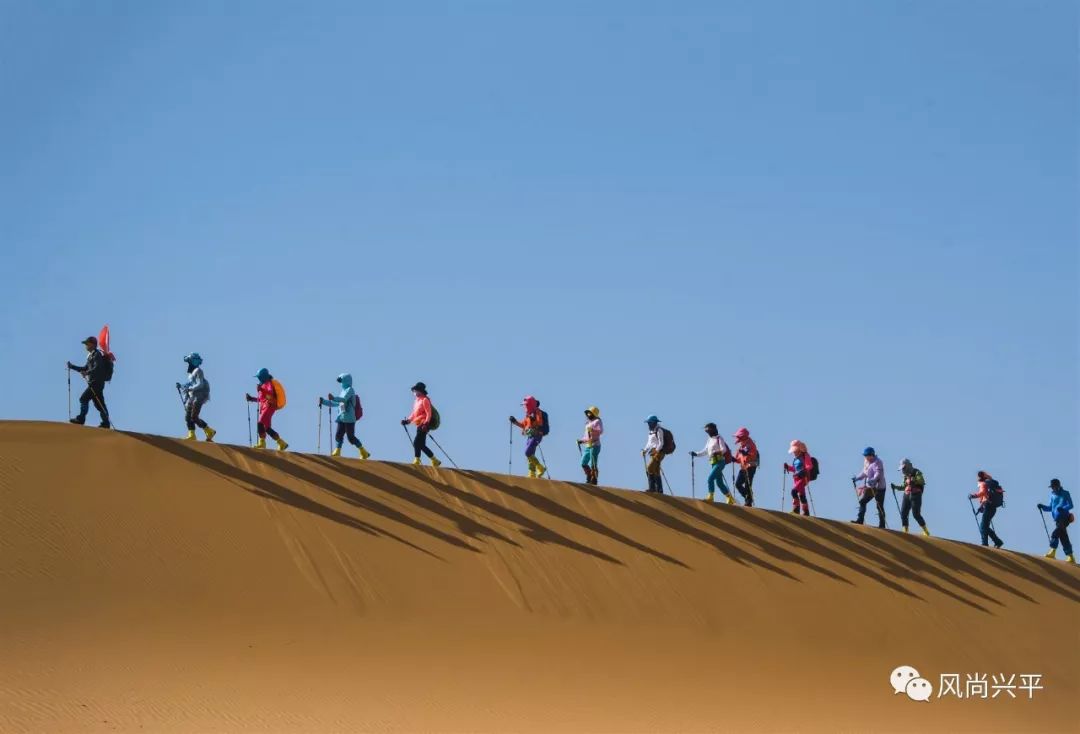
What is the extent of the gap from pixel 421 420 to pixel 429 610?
419 cm

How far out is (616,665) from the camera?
66.1 ft

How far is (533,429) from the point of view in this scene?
24.5m

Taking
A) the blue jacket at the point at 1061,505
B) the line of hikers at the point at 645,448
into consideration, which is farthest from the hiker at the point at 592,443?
the blue jacket at the point at 1061,505

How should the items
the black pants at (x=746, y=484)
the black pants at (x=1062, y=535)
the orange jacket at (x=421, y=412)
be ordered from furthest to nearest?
the black pants at (x=1062, y=535), the black pants at (x=746, y=484), the orange jacket at (x=421, y=412)

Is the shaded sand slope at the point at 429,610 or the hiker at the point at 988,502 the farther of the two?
the hiker at the point at 988,502

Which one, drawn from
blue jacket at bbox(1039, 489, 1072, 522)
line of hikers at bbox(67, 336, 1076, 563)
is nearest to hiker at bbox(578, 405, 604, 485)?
line of hikers at bbox(67, 336, 1076, 563)

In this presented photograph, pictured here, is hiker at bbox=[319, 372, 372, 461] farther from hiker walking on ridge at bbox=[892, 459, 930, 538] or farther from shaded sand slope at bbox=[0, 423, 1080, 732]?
hiker walking on ridge at bbox=[892, 459, 930, 538]

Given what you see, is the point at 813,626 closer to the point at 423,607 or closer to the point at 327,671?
the point at 423,607

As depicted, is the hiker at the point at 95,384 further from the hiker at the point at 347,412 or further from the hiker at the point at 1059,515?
the hiker at the point at 1059,515

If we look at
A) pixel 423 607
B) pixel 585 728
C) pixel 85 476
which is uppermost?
pixel 85 476

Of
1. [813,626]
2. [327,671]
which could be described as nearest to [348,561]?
[327,671]

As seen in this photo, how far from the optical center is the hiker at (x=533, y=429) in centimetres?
2441

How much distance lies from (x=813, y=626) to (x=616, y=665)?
4417 mm

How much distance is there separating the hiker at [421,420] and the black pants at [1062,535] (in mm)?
13298
